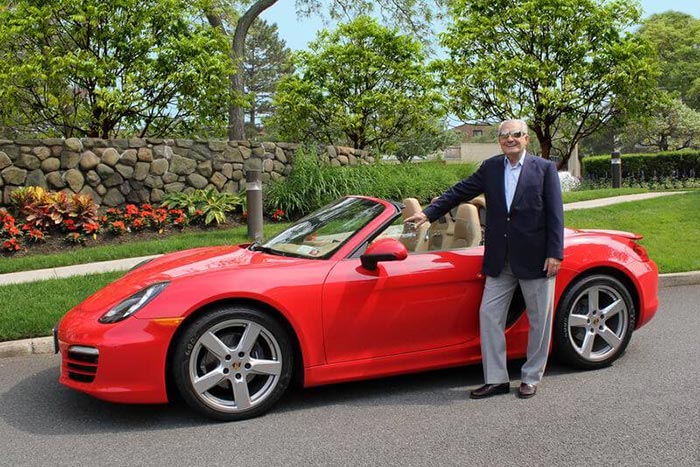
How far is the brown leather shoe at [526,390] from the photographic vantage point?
14.0 ft

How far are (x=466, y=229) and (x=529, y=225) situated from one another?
1.82ft

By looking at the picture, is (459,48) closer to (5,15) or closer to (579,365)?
(5,15)

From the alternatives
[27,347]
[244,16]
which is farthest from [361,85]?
[27,347]

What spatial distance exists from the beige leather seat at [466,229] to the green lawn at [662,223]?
4333 mm

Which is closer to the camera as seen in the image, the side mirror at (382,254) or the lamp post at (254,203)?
the side mirror at (382,254)

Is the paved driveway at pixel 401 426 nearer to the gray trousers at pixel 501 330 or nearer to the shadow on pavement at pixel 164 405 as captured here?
the shadow on pavement at pixel 164 405

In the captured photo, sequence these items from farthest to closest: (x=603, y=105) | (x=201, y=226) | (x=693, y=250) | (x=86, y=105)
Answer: (x=603, y=105)
(x=86, y=105)
(x=201, y=226)
(x=693, y=250)

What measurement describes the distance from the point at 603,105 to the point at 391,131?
19.4 ft

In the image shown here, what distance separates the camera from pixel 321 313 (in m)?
4.05

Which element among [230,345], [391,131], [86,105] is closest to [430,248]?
[230,345]

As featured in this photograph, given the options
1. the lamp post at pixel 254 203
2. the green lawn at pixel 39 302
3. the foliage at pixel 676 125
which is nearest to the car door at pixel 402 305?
the green lawn at pixel 39 302

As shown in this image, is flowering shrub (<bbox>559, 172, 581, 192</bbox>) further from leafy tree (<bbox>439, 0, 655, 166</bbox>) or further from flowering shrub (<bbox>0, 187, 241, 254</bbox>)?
flowering shrub (<bbox>0, 187, 241, 254</bbox>)

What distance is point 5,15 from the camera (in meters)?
11.9

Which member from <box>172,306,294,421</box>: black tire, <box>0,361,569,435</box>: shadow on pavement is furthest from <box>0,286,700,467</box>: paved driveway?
<box>172,306,294,421</box>: black tire
